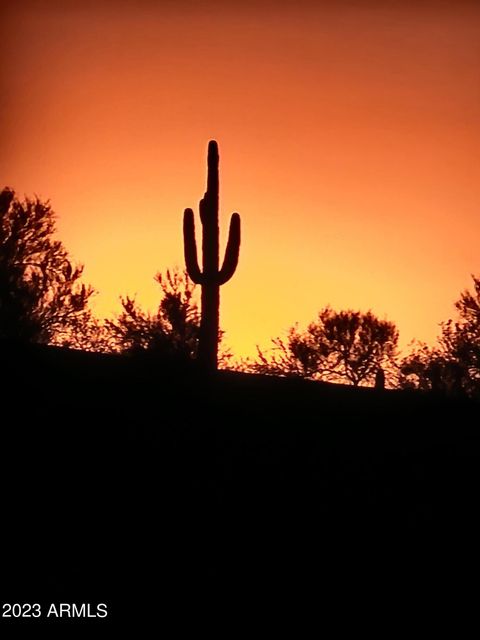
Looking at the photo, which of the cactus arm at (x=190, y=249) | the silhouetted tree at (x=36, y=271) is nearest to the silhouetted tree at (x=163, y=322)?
the silhouetted tree at (x=36, y=271)

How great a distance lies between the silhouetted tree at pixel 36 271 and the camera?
103 ft

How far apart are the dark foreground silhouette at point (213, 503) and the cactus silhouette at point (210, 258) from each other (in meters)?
3.21

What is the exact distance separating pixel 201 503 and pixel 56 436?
1442 millimetres

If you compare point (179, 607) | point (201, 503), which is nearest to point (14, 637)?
point (179, 607)

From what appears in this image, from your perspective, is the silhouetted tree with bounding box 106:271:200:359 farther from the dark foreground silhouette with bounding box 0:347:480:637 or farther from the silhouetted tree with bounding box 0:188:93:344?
the dark foreground silhouette with bounding box 0:347:480:637

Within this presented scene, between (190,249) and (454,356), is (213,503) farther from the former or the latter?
(454,356)

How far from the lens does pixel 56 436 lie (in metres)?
12.9

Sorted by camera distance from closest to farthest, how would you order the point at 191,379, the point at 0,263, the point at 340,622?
the point at 340,622
the point at 191,379
the point at 0,263

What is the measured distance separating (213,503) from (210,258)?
7131 millimetres

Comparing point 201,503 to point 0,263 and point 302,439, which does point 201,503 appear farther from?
point 0,263

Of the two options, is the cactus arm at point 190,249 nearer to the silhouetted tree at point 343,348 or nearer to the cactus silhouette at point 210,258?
the cactus silhouette at point 210,258

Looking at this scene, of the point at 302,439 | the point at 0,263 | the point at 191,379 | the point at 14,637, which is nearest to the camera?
the point at 14,637

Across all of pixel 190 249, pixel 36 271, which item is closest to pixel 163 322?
pixel 36 271

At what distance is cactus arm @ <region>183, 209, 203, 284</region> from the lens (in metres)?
19.3
